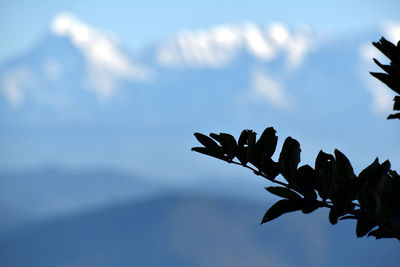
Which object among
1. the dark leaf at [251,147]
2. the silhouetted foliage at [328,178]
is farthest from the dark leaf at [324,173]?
the dark leaf at [251,147]

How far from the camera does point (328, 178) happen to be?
777mm

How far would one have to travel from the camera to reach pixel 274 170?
87 cm

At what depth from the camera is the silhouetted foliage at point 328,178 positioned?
0.68 meters

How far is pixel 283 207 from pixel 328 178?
0.09 meters

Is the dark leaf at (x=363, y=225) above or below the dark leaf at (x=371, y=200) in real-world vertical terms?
below

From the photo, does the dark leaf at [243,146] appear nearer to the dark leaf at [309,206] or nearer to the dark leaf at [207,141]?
the dark leaf at [207,141]

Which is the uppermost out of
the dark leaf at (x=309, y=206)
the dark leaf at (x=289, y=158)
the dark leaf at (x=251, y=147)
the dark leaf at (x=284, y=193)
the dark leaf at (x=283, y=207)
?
the dark leaf at (x=251, y=147)

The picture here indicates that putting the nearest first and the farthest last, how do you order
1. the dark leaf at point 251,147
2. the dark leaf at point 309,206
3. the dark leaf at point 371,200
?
the dark leaf at point 371,200
the dark leaf at point 309,206
the dark leaf at point 251,147

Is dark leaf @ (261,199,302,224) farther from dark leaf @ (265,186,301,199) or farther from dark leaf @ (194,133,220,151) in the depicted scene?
dark leaf @ (194,133,220,151)

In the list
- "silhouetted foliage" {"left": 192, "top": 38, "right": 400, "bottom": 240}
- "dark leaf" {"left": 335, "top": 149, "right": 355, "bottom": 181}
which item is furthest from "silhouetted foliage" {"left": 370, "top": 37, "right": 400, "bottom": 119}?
"dark leaf" {"left": 335, "top": 149, "right": 355, "bottom": 181}

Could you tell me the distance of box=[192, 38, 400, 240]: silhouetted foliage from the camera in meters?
0.68

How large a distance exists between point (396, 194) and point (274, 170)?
21cm

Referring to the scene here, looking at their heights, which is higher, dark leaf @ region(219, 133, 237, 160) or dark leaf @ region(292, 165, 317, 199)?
dark leaf @ region(219, 133, 237, 160)

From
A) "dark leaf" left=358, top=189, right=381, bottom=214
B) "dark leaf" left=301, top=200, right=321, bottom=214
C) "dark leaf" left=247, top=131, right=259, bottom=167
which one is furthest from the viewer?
"dark leaf" left=247, top=131, right=259, bottom=167
